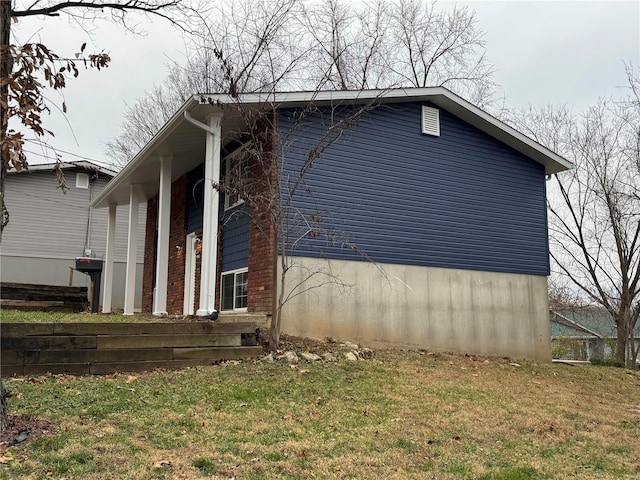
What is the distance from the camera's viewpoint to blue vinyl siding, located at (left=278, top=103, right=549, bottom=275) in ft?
37.4

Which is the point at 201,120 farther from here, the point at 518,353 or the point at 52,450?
the point at 518,353

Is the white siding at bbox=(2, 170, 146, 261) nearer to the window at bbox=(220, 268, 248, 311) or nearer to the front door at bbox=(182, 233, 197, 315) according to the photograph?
the front door at bbox=(182, 233, 197, 315)

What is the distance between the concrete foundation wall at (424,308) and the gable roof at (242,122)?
113 inches

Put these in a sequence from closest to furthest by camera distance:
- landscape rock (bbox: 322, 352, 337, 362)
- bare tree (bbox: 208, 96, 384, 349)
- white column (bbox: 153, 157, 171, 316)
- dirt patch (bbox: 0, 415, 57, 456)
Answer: dirt patch (bbox: 0, 415, 57, 456)
landscape rock (bbox: 322, 352, 337, 362)
bare tree (bbox: 208, 96, 384, 349)
white column (bbox: 153, 157, 171, 316)

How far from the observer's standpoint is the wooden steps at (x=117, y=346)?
24.1ft

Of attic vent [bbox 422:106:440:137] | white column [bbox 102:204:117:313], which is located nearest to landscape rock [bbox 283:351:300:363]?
attic vent [bbox 422:106:440:137]

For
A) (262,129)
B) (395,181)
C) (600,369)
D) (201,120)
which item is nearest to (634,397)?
(600,369)

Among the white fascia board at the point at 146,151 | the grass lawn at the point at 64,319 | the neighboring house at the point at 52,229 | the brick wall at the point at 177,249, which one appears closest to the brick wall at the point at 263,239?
the white fascia board at the point at 146,151

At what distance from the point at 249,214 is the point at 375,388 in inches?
172

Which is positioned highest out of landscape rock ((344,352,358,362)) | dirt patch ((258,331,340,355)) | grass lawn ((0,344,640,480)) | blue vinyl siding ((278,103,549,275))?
blue vinyl siding ((278,103,549,275))

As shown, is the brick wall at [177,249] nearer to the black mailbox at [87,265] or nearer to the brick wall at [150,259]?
the brick wall at [150,259]

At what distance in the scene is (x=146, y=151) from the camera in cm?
1272

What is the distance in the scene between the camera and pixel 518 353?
1330 cm

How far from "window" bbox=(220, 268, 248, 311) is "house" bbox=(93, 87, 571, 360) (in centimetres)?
5
